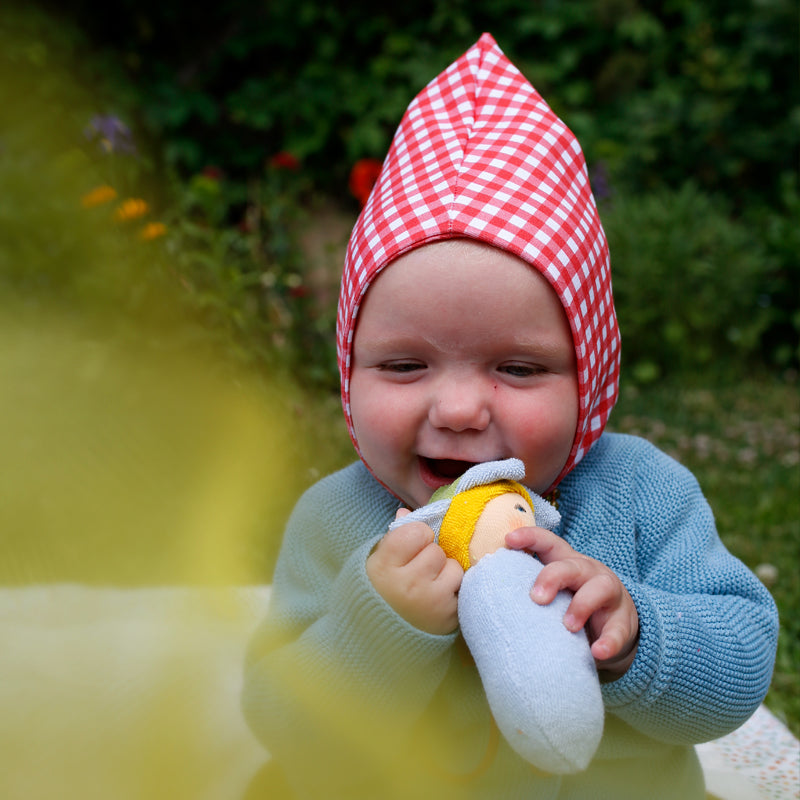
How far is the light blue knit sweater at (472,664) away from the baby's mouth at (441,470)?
120 mm

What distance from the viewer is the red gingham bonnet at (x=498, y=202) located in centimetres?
110

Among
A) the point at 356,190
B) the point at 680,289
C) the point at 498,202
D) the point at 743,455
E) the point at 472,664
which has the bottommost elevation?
the point at 743,455

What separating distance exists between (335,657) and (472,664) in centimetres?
19

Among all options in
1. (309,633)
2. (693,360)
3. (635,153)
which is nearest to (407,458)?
(309,633)

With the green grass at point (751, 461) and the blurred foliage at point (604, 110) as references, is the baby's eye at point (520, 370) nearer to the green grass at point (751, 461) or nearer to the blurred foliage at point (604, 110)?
the green grass at point (751, 461)

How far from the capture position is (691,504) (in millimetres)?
1274

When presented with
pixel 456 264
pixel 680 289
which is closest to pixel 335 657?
pixel 456 264

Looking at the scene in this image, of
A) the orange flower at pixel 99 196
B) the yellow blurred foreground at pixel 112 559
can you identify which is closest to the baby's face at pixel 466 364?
the yellow blurred foreground at pixel 112 559

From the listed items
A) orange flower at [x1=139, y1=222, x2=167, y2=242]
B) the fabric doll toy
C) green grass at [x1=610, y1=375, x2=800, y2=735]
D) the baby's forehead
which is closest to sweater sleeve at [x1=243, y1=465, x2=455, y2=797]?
the fabric doll toy

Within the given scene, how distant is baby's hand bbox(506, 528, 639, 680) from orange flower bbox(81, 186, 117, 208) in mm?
619

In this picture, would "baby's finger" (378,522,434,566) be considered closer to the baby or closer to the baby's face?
the baby

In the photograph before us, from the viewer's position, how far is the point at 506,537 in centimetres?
95

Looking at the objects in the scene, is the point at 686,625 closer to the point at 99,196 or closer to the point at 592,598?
the point at 592,598

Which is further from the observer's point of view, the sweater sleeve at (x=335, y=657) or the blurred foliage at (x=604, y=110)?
the blurred foliage at (x=604, y=110)
